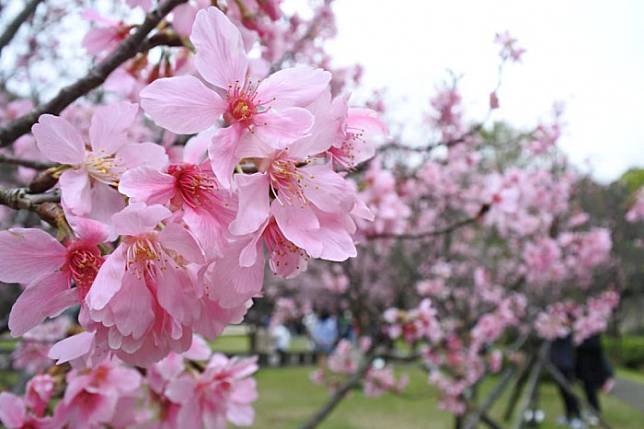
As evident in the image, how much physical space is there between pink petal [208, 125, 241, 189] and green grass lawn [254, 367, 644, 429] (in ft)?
18.1

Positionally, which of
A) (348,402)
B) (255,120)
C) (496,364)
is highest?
(255,120)

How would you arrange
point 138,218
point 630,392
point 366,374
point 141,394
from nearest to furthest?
point 138,218
point 141,394
point 366,374
point 630,392

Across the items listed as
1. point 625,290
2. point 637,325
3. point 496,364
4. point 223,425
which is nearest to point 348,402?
point 496,364

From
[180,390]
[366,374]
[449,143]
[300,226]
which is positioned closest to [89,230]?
[300,226]

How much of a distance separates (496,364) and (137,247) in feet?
16.9

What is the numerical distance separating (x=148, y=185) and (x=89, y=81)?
1.55 ft

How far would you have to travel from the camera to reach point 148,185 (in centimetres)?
69

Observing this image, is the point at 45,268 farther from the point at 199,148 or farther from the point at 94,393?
the point at 94,393

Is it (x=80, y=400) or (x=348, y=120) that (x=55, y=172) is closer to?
(x=348, y=120)

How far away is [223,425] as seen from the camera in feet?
4.15

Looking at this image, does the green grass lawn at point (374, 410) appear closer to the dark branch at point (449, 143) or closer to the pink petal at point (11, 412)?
the dark branch at point (449, 143)

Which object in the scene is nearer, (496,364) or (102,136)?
(102,136)

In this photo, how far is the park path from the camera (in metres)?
8.61

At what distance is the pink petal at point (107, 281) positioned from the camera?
0.65 meters
